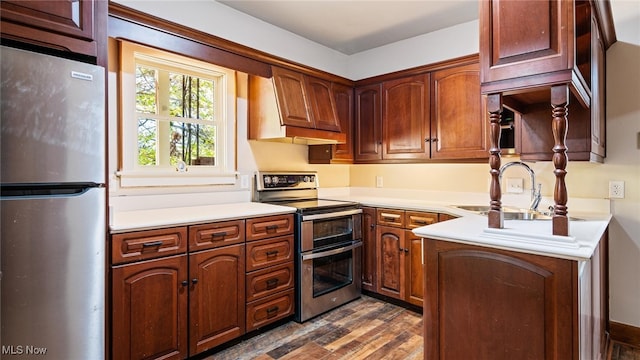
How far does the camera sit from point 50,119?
52.5 inches

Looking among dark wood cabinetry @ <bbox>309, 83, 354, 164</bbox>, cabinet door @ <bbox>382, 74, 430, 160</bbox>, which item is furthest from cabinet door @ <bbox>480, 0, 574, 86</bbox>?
dark wood cabinetry @ <bbox>309, 83, 354, 164</bbox>

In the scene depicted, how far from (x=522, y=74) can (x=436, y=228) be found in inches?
31.5

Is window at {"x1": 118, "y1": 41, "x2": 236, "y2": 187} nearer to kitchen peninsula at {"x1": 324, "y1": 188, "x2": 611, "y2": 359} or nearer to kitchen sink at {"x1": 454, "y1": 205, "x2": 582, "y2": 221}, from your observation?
kitchen peninsula at {"x1": 324, "y1": 188, "x2": 611, "y2": 359}

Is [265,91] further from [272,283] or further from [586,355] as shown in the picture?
[586,355]

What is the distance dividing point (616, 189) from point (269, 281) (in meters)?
2.55

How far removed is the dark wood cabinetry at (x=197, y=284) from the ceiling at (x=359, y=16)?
65.1 inches

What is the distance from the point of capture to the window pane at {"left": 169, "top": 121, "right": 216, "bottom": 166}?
270cm

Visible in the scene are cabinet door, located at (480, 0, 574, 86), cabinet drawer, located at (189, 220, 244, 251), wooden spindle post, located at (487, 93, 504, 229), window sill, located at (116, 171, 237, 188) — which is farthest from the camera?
window sill, located at (116, 171, 237, 188)

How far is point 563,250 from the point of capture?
4.27ft

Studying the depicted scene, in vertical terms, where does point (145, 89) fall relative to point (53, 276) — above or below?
above

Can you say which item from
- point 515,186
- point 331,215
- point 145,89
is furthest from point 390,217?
point 145,89

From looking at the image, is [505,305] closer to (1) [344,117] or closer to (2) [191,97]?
(1) [344,117]

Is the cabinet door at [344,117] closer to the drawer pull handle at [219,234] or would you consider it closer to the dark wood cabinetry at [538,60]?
the drawer pull handle at [219,234]

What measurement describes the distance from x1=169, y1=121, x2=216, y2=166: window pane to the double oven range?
1.59ft
